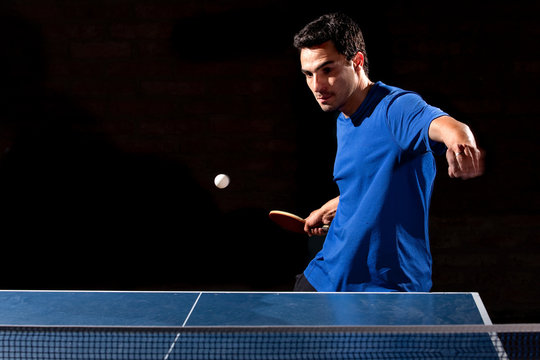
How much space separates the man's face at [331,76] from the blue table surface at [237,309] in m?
0.75

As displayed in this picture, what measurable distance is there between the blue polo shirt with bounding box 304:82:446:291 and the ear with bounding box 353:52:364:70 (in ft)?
0.35

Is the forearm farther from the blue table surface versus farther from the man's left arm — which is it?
the blue table surface

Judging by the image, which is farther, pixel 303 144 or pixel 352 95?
pixel 303 144

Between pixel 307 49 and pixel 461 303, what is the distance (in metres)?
1.11

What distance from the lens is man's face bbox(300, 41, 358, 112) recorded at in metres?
2.01

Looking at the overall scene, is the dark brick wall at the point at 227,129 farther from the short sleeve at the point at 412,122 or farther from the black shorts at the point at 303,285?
the short sleeve at the point at 412,122

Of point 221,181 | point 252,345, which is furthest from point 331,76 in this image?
point 221,181

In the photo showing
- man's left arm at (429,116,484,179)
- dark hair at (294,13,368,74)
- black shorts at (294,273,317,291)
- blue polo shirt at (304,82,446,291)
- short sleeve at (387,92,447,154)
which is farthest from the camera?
black shorts at (294,273,317,291)

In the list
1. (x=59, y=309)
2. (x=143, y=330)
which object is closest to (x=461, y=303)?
(x=143, y=330)

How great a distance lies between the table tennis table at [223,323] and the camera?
54.2 inches

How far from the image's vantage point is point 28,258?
3.55 m

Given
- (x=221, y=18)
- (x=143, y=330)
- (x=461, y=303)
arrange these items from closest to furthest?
(x=143, y=330), (x=461, y=303), (x=221, y=18)

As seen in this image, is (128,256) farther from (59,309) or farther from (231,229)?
(59,309)

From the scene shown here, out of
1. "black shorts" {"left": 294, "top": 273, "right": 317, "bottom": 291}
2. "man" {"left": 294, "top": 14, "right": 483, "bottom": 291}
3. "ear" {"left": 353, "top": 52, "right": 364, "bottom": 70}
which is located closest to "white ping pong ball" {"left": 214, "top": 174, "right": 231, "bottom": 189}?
"black shorts" {"left": 294, "top": 273, "right": 317, "bottom": 291}
